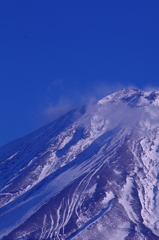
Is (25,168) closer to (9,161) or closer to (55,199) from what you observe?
(9,161)

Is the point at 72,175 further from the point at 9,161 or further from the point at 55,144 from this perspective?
the point at 9,161

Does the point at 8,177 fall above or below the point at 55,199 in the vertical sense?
above

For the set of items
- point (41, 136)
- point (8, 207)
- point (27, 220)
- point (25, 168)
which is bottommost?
point (27, 220)

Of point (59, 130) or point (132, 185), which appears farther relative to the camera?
point (59, 130)

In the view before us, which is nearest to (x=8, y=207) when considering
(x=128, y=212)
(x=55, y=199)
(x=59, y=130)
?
(x=55, y=199)

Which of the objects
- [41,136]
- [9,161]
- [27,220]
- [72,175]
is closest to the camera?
[27,220]

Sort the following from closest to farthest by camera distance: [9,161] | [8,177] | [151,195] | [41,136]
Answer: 1. [151,195]
2. [8,177]
3. [9,161]
4. [41,136]
